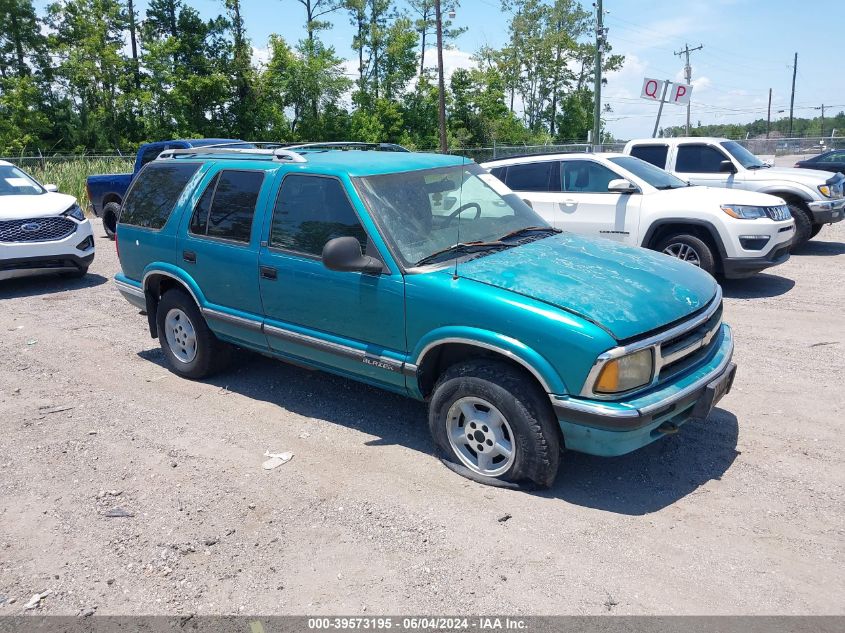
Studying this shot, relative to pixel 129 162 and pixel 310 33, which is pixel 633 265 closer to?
pixel 129 162

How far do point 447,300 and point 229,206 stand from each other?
2.25 m

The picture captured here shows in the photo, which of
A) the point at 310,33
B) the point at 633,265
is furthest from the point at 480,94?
the point at 633,265

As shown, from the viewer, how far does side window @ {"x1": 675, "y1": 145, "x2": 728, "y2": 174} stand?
11.0 metres

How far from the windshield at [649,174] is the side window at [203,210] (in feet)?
18.2

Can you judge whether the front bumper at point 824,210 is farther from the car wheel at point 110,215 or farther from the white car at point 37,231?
the car wheel at point 110,215

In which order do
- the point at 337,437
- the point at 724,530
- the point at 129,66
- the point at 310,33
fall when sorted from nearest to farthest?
the point at 724,530, the point at 337,437, the point at 129,66, the point at 310,33

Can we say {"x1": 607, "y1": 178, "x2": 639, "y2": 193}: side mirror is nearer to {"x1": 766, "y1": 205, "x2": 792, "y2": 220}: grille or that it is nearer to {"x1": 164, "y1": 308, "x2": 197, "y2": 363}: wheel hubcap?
{"x1": 766, "y1": 205, "x2": 792, "y2": 220}: grille

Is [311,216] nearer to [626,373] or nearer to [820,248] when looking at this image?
[626,373]

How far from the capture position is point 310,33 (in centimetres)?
4150

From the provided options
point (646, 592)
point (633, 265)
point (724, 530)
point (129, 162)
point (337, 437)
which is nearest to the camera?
point (646, 592)

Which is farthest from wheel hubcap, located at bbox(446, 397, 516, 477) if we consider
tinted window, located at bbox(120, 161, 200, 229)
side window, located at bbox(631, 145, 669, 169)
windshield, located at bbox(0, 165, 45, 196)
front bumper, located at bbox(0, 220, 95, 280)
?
windshield, located at bbox(0, 165, 45, 196)

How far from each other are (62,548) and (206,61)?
38.6m

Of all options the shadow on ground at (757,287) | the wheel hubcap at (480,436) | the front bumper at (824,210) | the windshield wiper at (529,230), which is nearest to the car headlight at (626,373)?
the wheel hubcap at (480,436)

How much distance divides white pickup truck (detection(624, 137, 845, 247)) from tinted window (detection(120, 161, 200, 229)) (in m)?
7.84
